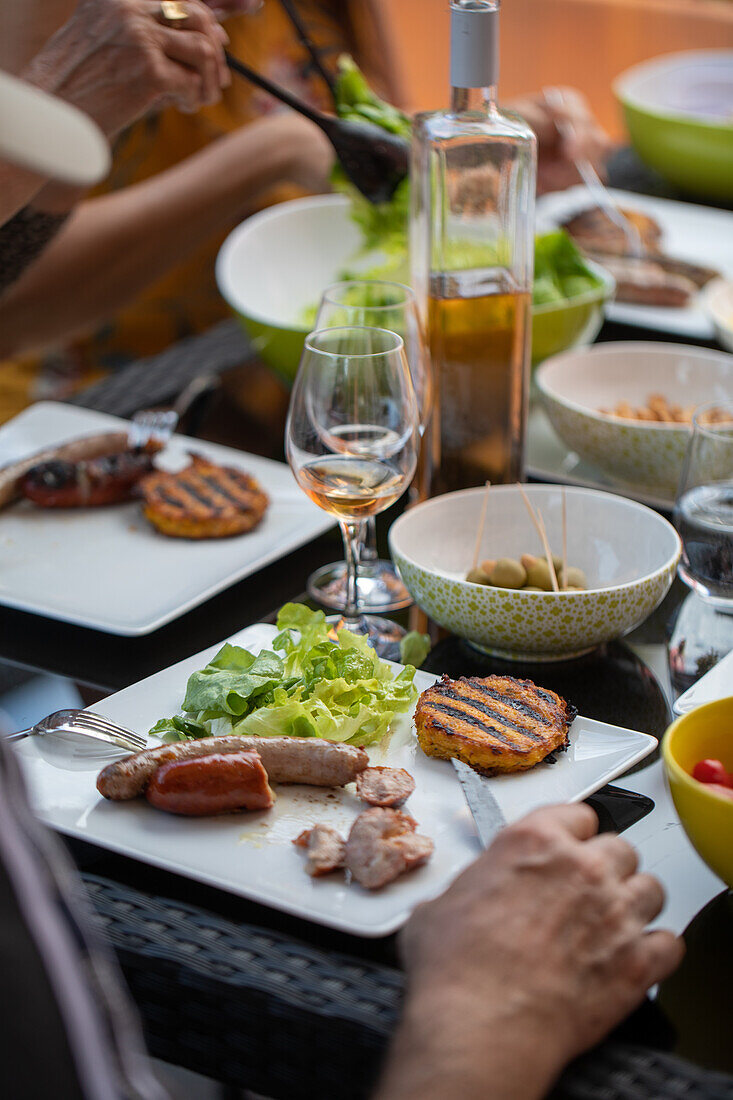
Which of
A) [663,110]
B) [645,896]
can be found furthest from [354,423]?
[663,110]

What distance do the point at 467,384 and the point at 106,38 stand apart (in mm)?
643

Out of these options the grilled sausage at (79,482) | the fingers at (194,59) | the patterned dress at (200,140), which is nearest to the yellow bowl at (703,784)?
the grilled sausage at (79,482)

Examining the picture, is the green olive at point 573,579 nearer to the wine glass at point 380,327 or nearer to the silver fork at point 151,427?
the wine glass at point 380,327

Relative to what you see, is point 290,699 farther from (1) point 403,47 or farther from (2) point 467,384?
(1) point 403,47

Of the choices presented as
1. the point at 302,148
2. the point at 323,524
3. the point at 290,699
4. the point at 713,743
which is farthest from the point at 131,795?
the point at 302,148

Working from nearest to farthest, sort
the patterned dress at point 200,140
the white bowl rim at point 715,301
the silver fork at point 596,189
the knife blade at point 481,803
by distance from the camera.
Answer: the knife blade at point 481,803
the white bowl rim at point 715,301
the silver fork at point 596,189
the patterned dress at point 200,140

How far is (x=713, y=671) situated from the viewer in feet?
3.49

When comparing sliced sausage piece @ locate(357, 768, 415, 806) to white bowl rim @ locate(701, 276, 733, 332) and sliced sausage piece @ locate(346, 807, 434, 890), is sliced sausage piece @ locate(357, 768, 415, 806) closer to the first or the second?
sliced sausage piece @ locate(346, 807, 434, 890)

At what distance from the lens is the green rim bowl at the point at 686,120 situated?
8.00 ft

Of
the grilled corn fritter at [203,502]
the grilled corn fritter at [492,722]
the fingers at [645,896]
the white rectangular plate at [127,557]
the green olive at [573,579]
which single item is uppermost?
the fingers at [645,896]

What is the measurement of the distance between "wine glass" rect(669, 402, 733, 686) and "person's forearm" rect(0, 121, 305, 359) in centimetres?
133

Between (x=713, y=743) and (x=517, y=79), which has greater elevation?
(x=713, y=743)

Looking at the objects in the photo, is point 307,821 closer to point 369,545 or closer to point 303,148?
point 369,545

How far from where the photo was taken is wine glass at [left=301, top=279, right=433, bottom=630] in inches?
48.5
